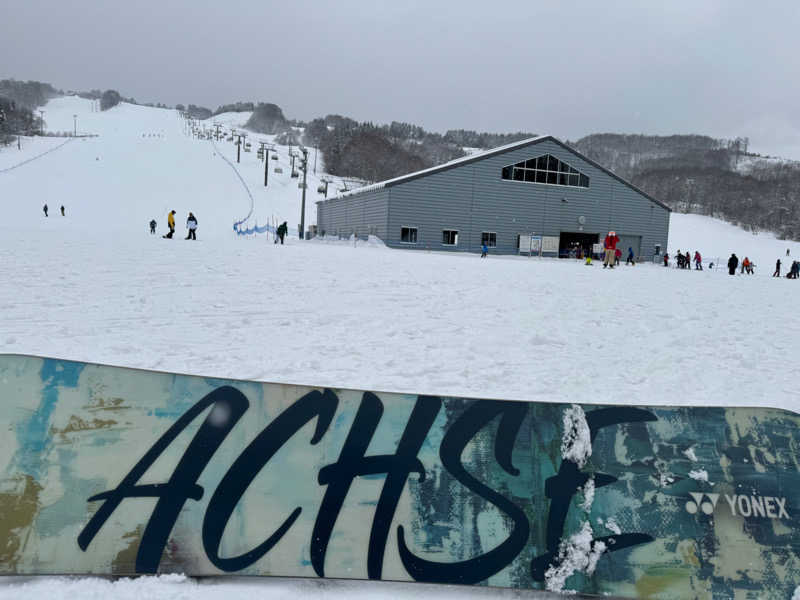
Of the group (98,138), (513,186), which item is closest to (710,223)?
(513,186)

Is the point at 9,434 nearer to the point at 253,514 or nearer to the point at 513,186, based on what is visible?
the point at 253,514

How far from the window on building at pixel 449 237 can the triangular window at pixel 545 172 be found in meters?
Result: 5.39

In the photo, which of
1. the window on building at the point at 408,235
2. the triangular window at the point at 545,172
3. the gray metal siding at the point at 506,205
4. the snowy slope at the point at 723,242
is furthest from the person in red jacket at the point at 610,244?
the snowy slope at the point at 723,242

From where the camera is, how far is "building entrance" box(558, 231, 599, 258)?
39.3 metres

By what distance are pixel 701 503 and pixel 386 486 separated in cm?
167

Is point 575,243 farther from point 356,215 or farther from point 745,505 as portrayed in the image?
point 745,505

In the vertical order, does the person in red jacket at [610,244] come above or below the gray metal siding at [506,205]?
below

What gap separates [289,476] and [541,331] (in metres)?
5.37

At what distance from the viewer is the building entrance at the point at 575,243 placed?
39.3 meters

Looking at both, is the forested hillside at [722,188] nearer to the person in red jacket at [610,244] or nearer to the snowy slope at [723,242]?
the snowy slope at [723,242]

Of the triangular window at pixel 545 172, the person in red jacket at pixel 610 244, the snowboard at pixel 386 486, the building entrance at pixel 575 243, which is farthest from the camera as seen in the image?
the building entrance at pixel 575 243

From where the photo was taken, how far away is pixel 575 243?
132ft

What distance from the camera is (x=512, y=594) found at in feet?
8.84

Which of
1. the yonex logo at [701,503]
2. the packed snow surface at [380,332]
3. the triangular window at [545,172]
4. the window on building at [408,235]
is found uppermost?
the triangular window at [545,172]
